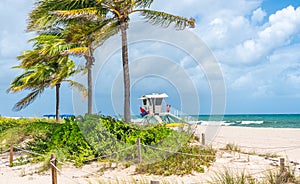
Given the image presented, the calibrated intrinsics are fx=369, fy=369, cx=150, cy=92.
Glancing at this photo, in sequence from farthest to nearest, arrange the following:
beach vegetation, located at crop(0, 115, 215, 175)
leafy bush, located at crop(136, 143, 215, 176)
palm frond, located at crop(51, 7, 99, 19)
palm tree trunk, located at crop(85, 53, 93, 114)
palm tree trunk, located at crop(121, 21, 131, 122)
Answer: palm tree trunk, located at crop(85, 53, 93, 114), palm tree trunk, located at crop(121, 21, 131, 122), palm frond, located at crop(51, 7, 99, 19), beach vegetation, located at crop(0, 115, 215, 175), leafy bush, located at crop(136, 143, 215, 176)

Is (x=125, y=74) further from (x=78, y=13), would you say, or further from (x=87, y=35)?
(x=78, y=13)

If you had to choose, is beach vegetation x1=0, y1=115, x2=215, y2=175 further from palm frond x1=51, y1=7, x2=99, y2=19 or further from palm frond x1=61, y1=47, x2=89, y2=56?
palm frond x1=51, y1=7, x2=99, y2=19

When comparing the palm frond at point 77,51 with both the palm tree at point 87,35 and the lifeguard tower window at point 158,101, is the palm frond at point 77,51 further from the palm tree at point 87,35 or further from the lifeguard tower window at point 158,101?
the lifeguard tower window at point 158,101

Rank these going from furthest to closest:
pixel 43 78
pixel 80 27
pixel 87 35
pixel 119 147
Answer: pixel 43 78, pixel 80 27, pixel 87 35, pixel 119 147

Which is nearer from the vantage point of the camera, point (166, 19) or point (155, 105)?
point (166, 19)

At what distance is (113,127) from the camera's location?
1259 centimetres

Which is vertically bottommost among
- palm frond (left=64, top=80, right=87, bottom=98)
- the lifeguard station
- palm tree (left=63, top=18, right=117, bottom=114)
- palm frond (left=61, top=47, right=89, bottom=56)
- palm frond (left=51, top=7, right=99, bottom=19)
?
the lifeguard station

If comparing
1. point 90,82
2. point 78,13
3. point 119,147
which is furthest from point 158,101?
point 119,147

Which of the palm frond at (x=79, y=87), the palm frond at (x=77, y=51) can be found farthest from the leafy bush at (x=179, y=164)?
the palm frond at (x=79, y=87)

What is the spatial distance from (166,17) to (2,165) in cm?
801

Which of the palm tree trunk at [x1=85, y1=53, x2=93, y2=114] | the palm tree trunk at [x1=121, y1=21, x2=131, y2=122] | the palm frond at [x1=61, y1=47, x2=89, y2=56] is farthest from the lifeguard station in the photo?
the palm frond at [x1=61, y1=47, x2=89, y2=56]

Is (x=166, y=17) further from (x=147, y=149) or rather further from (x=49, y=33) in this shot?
(x=49, y=33)

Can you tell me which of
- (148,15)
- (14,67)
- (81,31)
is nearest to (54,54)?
(81,31)

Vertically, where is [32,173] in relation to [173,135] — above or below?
below
